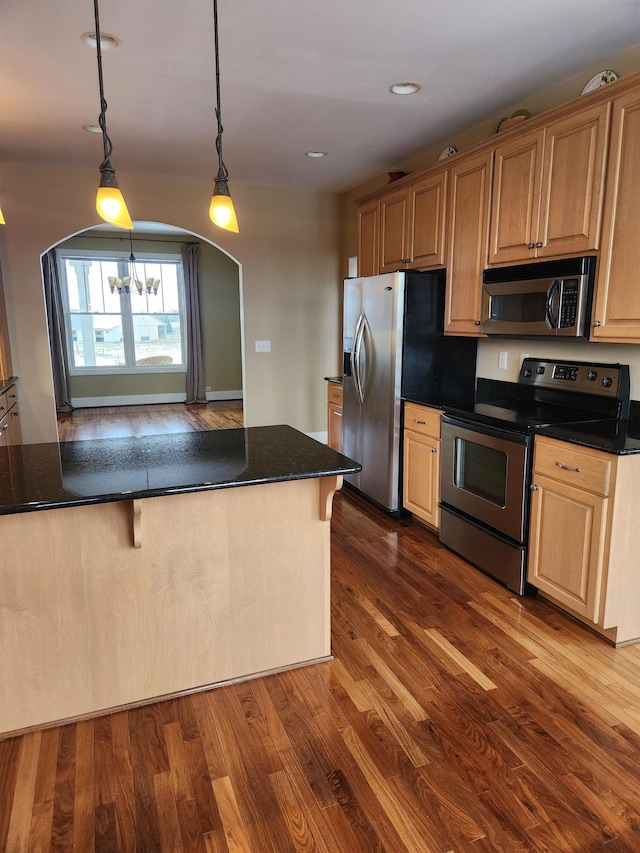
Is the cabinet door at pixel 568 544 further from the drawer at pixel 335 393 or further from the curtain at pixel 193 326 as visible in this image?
the curtain at pixel 193 326

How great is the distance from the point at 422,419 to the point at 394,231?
4.94 feet

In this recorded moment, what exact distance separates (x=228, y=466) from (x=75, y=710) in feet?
3.35

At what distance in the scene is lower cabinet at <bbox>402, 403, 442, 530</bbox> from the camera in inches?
137

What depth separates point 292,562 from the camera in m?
2.21

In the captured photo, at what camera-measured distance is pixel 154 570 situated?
6.55 feet

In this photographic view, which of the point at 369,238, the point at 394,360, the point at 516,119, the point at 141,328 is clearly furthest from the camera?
the point at 141,328

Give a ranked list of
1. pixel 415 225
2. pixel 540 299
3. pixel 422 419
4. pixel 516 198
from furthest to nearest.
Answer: pixel 415 225, pixel 422 419, pixel 516 198, pixel 540 299

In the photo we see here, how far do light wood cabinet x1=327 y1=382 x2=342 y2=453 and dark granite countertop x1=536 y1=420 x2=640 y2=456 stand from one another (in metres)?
2.33

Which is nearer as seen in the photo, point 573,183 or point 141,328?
point 573,183

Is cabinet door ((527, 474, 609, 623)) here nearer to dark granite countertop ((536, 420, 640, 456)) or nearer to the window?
dark granite countertop ((536, 420, 640, 456))

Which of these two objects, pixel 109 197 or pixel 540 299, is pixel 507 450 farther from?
pixel 109 197

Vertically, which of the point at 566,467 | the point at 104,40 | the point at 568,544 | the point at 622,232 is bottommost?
the point at 568,544

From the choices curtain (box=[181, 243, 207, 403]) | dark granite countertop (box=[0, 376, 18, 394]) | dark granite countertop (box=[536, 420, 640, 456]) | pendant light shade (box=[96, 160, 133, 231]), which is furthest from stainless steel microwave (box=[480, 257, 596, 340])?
curtain (box=[181, 243, 207, 403])

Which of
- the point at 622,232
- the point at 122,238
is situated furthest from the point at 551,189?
the point at 122,238
